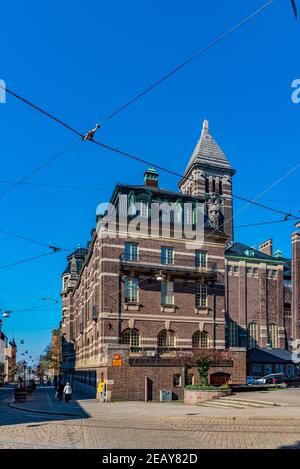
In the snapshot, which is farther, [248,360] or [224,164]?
[224,164]

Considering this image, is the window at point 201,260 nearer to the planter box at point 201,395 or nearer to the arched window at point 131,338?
the arched window at point 131,338

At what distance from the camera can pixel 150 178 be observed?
155 feet

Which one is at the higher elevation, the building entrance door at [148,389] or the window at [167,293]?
the window at [167,293]

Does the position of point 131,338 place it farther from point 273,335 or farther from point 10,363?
point 10,363

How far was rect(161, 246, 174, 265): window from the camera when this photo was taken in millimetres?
40938

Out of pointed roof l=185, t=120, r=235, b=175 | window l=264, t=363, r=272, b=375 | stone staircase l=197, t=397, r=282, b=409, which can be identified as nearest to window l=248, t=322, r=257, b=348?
window l=264, t=363, r=272, b=375

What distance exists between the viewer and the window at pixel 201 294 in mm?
42031

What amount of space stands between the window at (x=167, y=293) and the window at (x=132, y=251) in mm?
A: 3166

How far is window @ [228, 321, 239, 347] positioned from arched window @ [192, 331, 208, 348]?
859 inches

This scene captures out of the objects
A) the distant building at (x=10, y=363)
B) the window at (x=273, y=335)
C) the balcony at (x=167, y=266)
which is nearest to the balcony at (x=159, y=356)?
the balcony at (x=167, y=266)

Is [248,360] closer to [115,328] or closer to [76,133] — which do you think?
[115,328]

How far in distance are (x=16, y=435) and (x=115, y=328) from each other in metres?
22.2
